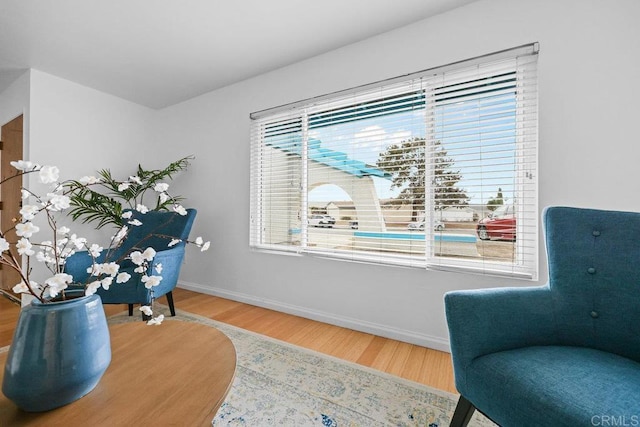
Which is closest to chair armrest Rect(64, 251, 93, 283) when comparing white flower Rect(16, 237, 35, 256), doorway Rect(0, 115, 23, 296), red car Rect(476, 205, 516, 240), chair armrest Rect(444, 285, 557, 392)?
white flower Rect(16, 237, 35, 256)

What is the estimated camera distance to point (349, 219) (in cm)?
228

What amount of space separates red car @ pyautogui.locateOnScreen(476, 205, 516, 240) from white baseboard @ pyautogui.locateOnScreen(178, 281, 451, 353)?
2.52 ft

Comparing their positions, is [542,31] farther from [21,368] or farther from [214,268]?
[214,268]

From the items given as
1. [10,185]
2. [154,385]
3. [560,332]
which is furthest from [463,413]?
[10,185]

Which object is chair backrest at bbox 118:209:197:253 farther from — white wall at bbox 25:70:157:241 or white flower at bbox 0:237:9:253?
white flower at bbox 0:237:9:253

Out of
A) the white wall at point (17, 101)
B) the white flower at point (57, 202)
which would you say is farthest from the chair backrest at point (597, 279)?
the white wall at point (17, 101)

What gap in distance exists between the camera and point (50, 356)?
65 cm

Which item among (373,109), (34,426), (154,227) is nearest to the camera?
(34,426)

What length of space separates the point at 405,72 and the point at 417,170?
727 mm

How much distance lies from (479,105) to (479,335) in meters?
1.46

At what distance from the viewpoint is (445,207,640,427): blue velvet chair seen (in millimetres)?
771

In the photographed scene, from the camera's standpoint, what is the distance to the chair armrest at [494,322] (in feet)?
3.22

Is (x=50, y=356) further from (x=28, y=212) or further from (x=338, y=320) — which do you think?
(x=338, y=320)

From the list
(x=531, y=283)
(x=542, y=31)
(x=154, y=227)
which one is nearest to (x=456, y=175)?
(x=531, y=283)
